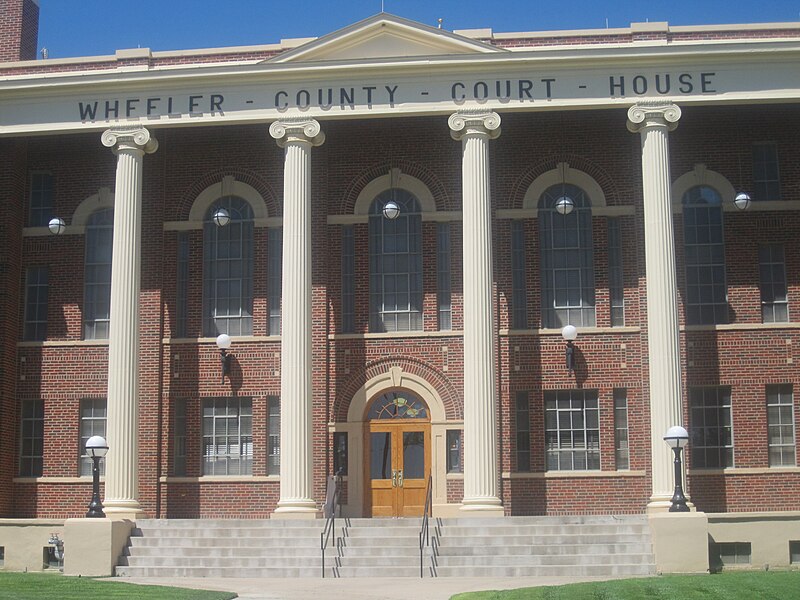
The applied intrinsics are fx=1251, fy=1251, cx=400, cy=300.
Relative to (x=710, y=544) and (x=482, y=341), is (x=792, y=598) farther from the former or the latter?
(x=482, y=341)

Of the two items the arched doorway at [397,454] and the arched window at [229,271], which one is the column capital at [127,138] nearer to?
the arched window at [229,271]

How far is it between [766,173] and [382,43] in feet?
30.4

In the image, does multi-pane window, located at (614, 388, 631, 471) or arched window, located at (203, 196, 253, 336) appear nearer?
multi-pane window, located at (614, 388, 631, 471)

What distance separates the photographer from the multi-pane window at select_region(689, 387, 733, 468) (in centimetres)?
2736

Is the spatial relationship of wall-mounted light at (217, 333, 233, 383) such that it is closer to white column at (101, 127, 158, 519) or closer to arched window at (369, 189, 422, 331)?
white column at (101, 127, 158, 519)

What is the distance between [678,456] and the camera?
22844mm

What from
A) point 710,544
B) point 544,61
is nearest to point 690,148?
point 544,61

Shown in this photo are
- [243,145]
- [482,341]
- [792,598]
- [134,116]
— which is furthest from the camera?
[243,145]

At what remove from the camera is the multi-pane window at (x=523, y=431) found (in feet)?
90.7

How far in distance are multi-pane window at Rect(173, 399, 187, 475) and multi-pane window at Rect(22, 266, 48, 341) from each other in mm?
3854

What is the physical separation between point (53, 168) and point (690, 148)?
1506 cm

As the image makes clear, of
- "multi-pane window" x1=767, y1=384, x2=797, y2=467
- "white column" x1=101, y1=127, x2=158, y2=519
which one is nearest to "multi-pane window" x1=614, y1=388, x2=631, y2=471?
"multi-pane window" x1=767, y1=384, x2=797, y2=467

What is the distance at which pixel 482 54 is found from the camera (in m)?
26.6

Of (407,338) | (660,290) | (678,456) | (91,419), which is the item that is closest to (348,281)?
(407,338)
